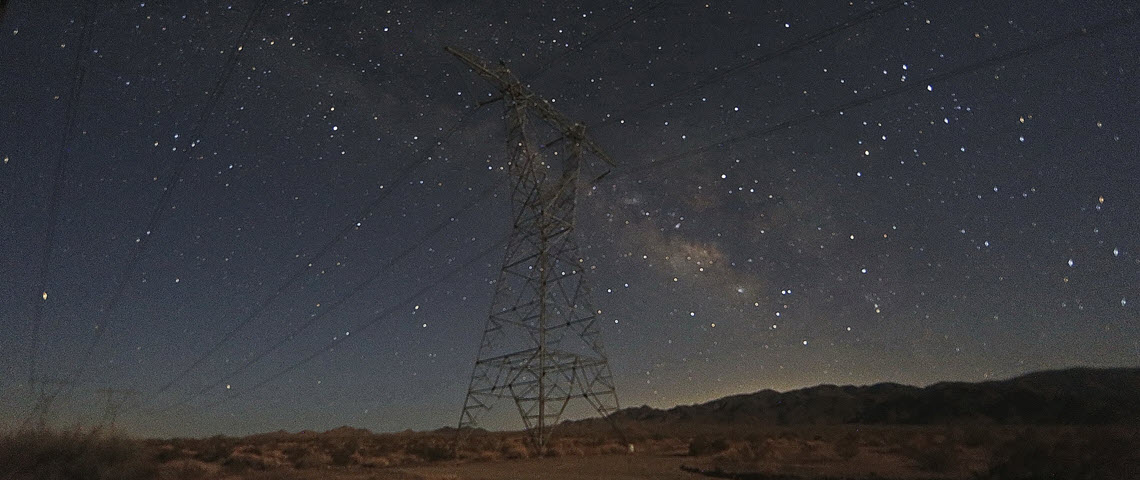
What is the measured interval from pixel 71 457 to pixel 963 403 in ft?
346

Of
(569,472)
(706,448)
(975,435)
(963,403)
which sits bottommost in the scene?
(569,472)

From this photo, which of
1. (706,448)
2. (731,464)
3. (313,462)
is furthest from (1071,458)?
(313,462)

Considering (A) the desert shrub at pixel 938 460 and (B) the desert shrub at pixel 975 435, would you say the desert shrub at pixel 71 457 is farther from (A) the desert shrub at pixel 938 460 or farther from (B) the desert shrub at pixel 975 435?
(B) the desert shrub at pixel 975 435

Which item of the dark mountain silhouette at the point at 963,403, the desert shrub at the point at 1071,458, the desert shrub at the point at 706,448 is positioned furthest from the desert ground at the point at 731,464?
the dark mountain silhouette at the point at 963,403

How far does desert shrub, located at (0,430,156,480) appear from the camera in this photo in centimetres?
2055

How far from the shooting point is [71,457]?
22109 mm

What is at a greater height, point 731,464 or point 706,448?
point 706,448

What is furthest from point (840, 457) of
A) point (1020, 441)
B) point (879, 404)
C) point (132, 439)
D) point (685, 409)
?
point (685, 409)

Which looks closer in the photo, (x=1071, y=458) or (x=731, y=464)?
(x=1071, y=458)

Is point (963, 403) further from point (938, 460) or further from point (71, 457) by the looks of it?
point (71, 457)

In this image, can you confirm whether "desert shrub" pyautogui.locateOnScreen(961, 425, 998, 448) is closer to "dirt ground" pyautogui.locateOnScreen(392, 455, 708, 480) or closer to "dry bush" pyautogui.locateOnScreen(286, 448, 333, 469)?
"dirt ground" pyautogui.locateOnScreen(392, 455, 708, 480)

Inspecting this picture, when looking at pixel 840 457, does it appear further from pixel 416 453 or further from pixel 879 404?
pixel 879 404

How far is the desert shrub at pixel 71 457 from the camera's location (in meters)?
20.5

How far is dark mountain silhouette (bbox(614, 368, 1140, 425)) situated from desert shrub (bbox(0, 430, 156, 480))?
6867cm
